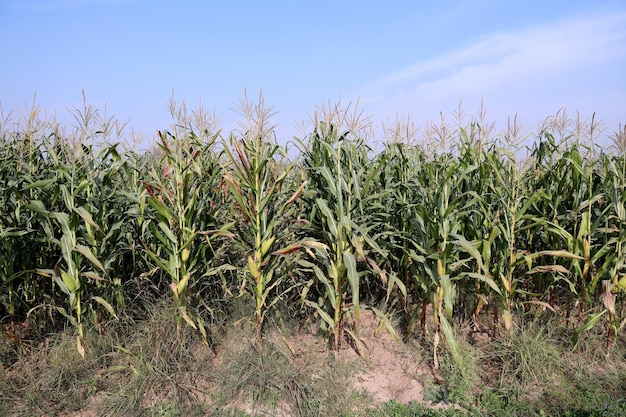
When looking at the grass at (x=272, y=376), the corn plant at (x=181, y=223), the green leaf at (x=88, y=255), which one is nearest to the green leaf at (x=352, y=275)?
the grass at (x=272, y=376)

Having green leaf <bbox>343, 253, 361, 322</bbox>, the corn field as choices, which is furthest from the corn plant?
green leaf <bbox>343, 253, 361, 322</bbox>

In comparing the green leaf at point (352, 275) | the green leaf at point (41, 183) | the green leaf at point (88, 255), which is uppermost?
the green leaf at point (41, 183)

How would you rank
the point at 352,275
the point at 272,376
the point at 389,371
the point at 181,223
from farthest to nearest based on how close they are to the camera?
the point at 389,371 < the point at 181,223 < the point at 272,376 < the point at 352,275

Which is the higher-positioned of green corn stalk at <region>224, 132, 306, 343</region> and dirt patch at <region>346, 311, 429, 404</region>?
green corn stalk at <region>224, 132, 306, 343</region>

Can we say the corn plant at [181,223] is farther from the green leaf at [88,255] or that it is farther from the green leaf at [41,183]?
the green leaf at [41,183]

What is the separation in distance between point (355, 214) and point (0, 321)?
371 cm

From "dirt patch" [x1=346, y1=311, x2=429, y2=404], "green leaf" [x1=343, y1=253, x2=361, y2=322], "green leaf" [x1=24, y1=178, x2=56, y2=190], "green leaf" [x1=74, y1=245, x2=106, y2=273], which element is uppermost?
"green leaf" [x1=24, y1=178, x2=56, y2=190]

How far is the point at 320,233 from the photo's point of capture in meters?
4.43

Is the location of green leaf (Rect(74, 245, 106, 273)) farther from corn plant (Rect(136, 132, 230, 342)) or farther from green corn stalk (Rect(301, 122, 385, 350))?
green corn stalk (Rect(301, 122, 385, 350))

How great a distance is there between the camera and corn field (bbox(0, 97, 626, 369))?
4137 mm

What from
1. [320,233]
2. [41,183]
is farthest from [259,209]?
[41,183]

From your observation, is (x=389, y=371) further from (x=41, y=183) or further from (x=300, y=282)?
(x=41, y=183)

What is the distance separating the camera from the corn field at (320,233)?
4.14m

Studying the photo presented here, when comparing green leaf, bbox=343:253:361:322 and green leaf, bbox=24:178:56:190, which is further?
green leaf, bbox=24:178:56:190
